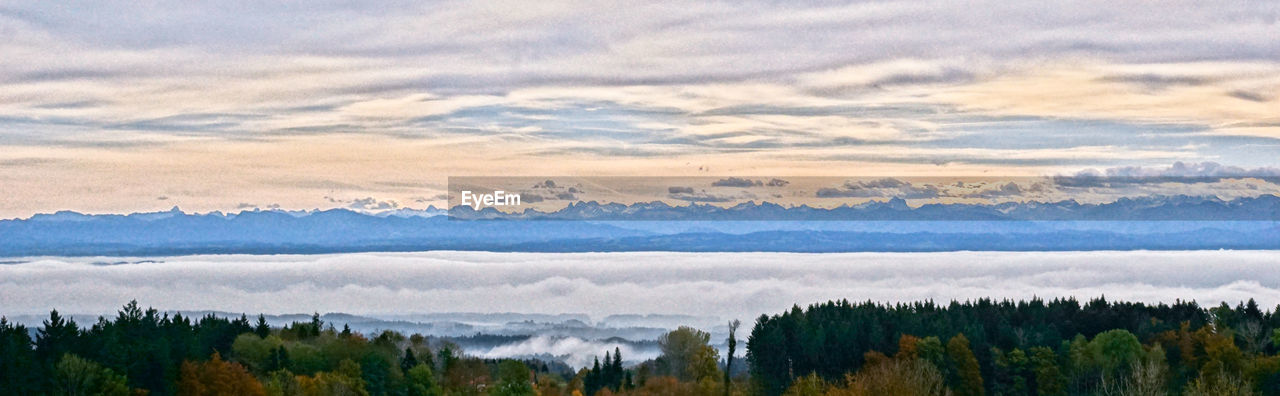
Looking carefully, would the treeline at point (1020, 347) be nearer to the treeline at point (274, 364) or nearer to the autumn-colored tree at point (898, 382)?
the autumn-colored tree at point (898, 382)

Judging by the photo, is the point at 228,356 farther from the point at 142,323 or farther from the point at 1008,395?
the point at 1008,395

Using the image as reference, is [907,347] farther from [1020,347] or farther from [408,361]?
[408,361]

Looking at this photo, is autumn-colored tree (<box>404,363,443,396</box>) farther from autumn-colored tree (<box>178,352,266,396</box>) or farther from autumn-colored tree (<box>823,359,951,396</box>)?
autumn-colored tree (<box>823,359,951,396</box>)

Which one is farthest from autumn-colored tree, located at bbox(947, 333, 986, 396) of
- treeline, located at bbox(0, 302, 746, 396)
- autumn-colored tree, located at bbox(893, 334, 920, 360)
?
treeline, located at bbox(0, 302, 746, 396)

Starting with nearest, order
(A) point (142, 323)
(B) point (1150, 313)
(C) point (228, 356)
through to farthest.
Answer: (A) point (142, 323) → (C) point (228, 356) → (B) point (1150, 313)

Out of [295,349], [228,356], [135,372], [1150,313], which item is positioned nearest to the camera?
[135,372]

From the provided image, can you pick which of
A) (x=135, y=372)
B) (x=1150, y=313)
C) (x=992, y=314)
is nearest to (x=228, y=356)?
(x=135, y=372)

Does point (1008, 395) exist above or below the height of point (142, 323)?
below

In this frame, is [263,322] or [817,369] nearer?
[263,322]
